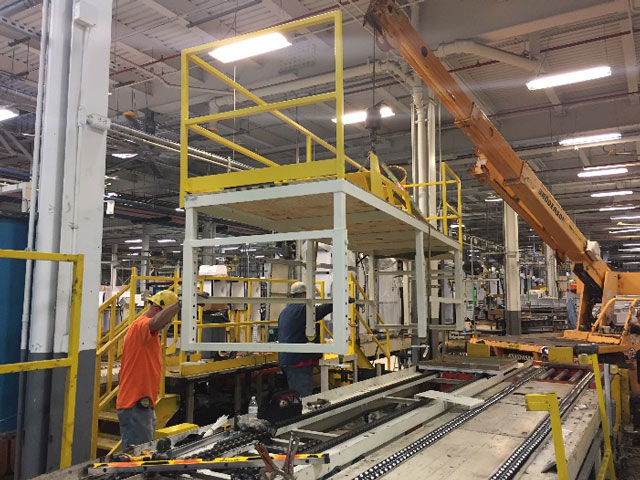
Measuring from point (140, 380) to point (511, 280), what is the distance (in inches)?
545

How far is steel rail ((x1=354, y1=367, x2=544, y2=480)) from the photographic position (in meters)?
3.21

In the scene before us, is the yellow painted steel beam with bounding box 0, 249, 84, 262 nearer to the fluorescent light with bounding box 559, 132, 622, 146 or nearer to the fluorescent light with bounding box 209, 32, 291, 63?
the fluorescent light with bounding box 209, 32, 291, 63

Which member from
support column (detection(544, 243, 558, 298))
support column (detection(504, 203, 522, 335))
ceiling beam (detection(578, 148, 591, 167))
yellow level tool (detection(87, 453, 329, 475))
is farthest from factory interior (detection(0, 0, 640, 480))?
support column (detection(544, 243, 558, 298))

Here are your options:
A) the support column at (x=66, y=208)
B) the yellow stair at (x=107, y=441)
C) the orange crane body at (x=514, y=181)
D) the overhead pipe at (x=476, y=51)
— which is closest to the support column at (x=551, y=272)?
the orange crane body at (x=514, y=181)

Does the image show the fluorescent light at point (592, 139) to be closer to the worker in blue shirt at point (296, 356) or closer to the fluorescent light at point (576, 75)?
the fluorescent light at point (576, 75)

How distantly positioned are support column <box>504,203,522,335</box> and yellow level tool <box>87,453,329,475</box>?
14851mm

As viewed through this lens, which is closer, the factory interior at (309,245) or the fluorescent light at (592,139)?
the factory interior at (309,245)

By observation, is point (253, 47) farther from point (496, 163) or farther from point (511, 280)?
point (511, 280)

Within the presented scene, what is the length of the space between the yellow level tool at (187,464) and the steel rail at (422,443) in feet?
1.36

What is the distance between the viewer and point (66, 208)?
4.50 meters

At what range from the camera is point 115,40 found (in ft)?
33.0

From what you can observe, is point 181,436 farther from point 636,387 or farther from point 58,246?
point 636,387

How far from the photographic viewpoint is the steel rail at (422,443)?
3207 mm

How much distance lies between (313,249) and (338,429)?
70.0 inches
